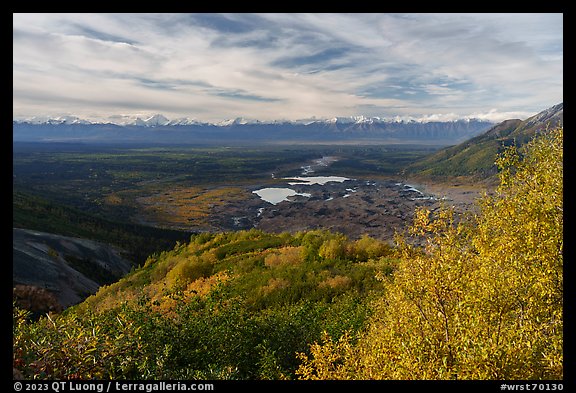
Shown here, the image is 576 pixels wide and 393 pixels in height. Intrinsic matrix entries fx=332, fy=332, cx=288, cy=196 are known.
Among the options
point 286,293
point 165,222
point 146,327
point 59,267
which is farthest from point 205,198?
point 146,327

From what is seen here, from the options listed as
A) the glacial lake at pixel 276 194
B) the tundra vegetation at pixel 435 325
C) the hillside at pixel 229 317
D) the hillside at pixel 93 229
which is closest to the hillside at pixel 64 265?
the hillside at pixel 93 229

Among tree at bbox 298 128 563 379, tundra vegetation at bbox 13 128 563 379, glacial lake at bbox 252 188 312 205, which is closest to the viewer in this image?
tree at bbox 298 128 563 379

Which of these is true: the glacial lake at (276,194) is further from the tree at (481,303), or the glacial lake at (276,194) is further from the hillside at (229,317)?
the tree at (481,303)

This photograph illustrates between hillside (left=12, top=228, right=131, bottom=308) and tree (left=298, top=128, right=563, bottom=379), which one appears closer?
tree (left=298, top=128, right=563, bottom=379)

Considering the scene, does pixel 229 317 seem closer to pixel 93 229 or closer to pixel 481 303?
pixel 481 303

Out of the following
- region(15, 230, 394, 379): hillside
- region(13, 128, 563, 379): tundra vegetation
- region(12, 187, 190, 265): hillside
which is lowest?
region(12, 187, 190, 265): hillside

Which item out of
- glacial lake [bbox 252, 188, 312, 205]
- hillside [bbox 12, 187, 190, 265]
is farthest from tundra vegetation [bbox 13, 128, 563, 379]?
glacial lake [bbox 252, 188, 312, 205]

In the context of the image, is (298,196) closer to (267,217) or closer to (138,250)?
(267,217)

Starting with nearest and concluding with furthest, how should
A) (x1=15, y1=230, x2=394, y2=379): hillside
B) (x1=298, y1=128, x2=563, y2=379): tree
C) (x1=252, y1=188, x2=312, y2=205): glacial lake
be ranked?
(x1=298, y1=128, x2=563, y2=379): tree
(x1=15, y1=230, x2=394, y2=379): hillside
(x1=252, y1=188, x2=312, y2=205): glacial lake

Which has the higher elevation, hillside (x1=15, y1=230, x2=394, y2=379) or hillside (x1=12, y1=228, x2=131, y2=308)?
hillside (x1=15, y1=230, x2=394, y2=379)

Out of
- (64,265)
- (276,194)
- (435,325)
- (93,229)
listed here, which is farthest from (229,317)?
(276,194)

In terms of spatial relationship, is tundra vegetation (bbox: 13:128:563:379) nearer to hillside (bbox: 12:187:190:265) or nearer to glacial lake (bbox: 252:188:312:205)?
hillside (bbox: 12:187:190:265)
